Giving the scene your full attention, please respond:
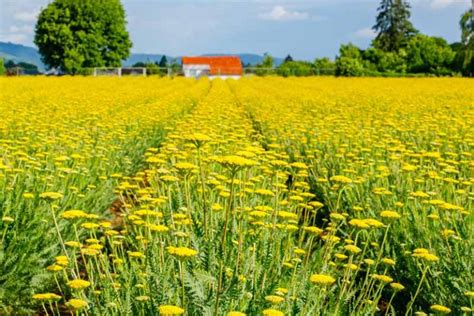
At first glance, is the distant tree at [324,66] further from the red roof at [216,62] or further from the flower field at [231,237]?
the flower field at [231,237]

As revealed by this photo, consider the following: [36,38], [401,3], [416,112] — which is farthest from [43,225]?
[401,3]

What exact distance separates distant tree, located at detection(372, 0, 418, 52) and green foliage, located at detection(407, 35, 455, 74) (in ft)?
39.8

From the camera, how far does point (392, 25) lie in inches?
3477

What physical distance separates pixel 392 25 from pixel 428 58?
901 inches

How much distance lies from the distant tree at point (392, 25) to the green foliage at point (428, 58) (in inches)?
477

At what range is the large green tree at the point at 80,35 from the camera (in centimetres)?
7244

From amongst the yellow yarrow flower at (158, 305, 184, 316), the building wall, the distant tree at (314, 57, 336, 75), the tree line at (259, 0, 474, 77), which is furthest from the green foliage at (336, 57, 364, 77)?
the yellow yarrow flower at (158, 305, 184, 316)

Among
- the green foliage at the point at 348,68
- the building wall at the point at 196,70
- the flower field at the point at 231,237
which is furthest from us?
the building wall at the point at 196,70

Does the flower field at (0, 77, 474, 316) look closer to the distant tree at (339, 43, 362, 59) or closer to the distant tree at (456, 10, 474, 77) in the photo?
the distant tree at (456, 10, 474, 77)

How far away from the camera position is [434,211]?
5.04 m

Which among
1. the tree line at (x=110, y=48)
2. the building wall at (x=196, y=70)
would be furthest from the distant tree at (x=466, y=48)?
the building wall at (x=196, y=70)

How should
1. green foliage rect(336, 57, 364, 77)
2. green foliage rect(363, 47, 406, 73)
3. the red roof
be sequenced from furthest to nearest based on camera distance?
1. the red roof
2. green foliage rect(363, 47, 406, 73)
3. green foliage rect(336, 57, 364, 77)

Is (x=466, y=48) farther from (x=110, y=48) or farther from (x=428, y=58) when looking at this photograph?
(x=110, y=48)

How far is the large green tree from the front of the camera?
72.4 metres
